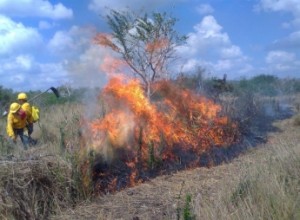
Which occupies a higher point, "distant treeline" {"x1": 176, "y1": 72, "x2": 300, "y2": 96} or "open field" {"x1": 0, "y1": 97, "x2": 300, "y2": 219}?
"distant treeline" {"x1": 176, "y1": 72, "x2": 300, "y2": 96}

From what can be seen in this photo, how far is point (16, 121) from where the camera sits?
13.7 metres

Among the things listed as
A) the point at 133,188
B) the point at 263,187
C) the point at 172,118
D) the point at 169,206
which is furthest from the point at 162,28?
the point at 263,187

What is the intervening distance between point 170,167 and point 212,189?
2.47 meters

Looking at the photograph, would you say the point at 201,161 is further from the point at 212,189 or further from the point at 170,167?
the point at 212,189

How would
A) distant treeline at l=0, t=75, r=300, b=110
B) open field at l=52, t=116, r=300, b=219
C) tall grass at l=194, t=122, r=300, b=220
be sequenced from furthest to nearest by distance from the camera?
distant treeline at l=0, t=75, r=300, b=110
open field at l=52, t=116, r=300, b=219
tall grass at l=194, t=122, r=300, b=220

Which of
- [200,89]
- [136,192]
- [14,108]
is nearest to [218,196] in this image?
[136,192]

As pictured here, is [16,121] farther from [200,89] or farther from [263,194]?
[263,194]

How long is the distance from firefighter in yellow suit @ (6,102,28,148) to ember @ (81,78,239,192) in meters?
2.63

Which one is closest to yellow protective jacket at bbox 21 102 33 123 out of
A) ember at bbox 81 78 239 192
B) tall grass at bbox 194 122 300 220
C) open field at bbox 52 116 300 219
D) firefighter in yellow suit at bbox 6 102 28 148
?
firefighter in yellow suit at bbox 6 102 28 148

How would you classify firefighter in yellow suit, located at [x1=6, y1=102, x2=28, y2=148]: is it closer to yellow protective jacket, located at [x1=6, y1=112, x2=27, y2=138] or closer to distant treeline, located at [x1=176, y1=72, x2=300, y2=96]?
yellow protective jacket, located at [x1=6, y1=112, x2=27, y2=138]

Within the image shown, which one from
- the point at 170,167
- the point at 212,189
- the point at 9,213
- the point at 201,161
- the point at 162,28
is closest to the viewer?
the point at 9,213

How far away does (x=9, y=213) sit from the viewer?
24.1 feet

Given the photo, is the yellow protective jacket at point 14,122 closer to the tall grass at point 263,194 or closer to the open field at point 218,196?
the open field at point 218,196

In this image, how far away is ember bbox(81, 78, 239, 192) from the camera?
10461mm
